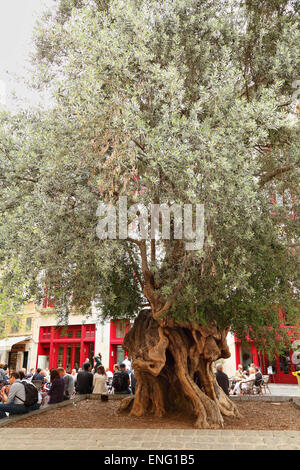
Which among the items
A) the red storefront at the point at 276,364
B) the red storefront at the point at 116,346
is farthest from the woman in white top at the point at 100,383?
the red storefront at the point at 116,346

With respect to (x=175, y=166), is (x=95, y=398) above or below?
below

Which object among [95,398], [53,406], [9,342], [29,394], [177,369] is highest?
[9,342]

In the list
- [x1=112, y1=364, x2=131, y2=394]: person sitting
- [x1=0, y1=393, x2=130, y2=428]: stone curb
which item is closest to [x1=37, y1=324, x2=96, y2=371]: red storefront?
[x1=0, y1=393, x2=130, y2=428]: stone curb

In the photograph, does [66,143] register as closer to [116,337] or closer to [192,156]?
[192,156]

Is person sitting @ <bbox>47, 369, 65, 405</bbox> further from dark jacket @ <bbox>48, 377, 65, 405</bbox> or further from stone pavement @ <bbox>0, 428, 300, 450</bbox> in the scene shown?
stone pavement @ <bbox>0, 428, 300, 450</bbox>

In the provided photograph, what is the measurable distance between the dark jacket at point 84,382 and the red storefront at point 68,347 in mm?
15422

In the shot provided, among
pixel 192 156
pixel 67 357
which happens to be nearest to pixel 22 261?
pixel 192 156

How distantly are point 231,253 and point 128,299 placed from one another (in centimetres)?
447

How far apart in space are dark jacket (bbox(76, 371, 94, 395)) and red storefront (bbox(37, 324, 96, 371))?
1542cm

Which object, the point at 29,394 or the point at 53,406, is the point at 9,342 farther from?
the point at 29,394

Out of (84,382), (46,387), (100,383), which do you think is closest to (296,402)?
(100,383)

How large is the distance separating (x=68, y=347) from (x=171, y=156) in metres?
28.0

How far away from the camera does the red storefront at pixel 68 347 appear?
30.6 metres

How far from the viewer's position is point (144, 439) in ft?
25.0
